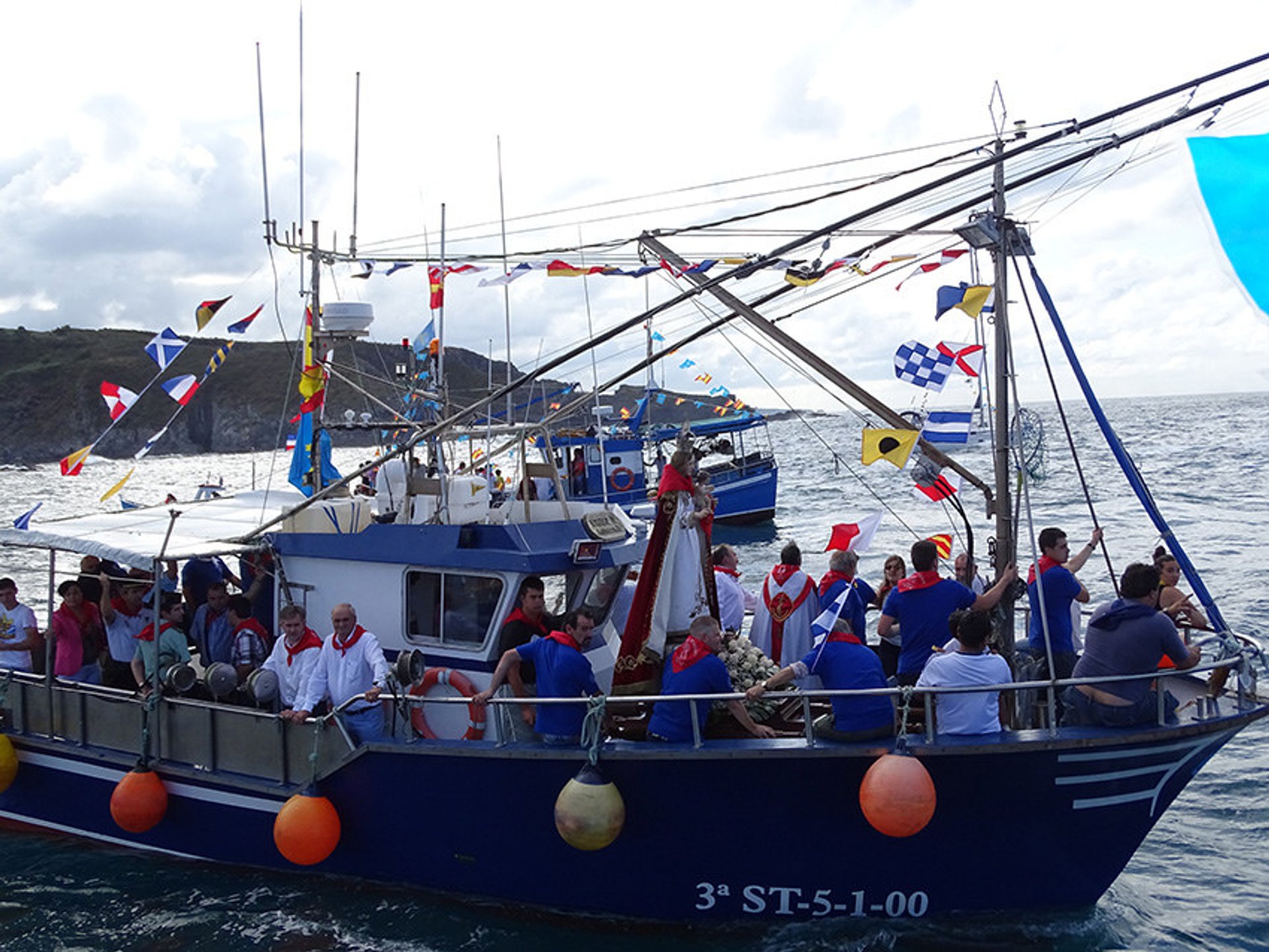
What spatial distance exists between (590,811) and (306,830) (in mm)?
2275

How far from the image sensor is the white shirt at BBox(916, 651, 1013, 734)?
6.89 meters

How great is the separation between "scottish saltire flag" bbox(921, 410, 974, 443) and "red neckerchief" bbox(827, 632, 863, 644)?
11.0ft

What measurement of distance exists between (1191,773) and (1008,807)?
147cm

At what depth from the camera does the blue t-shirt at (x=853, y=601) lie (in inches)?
350

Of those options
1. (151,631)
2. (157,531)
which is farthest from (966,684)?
(157,531)

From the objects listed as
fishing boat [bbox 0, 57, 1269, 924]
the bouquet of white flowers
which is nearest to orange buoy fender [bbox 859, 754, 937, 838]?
fishing boat [bbox 0, 57, 1269, 924]

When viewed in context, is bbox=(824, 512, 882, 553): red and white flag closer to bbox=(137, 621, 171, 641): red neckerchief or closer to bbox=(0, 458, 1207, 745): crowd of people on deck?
bbox=(0, 458, 1207, 745): crowd of people on deck

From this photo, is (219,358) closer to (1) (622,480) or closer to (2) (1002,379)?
(2) (1002,379)

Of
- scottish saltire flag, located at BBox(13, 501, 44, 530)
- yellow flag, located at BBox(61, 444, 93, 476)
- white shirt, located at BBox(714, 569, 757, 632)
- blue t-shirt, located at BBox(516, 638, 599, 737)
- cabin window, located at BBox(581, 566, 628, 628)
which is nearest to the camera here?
blue t-shirt, located at BBox(516, 638, 599, 737)

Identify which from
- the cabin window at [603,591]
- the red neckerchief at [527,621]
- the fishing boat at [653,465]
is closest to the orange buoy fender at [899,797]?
the red neckerchief at [527,621]

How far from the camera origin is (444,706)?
8.57m

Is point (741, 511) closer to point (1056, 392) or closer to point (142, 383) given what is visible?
point (1056, 392)

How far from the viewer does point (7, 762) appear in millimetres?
9586

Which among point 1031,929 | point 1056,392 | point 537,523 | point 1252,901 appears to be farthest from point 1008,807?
point 537,523
